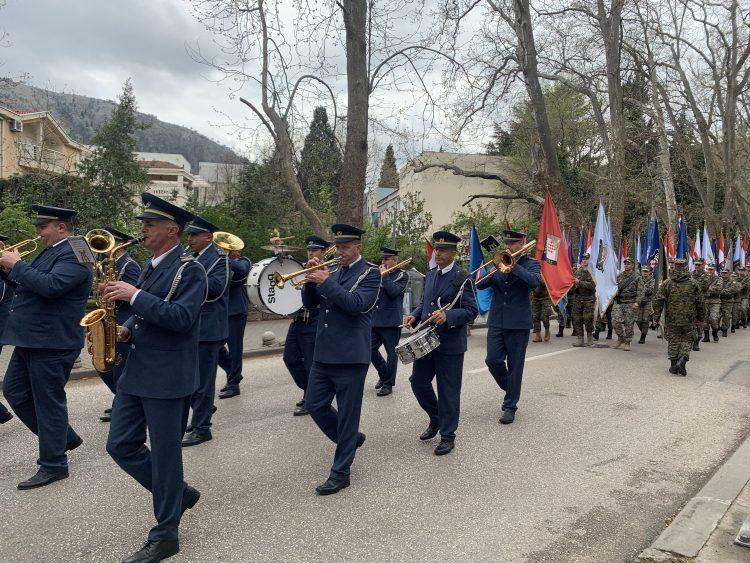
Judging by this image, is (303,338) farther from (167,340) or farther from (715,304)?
(715,304)

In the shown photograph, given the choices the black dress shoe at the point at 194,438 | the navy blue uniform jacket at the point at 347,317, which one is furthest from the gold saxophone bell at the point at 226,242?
the navy blue uniform jacket at the point at 347,317

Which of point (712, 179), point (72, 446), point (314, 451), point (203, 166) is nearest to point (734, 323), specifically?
point (712, 179)

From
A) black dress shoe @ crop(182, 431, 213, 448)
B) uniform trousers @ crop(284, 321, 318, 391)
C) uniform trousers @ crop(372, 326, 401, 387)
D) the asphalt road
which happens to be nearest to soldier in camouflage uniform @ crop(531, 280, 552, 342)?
the asphalt road

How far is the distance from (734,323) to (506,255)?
16.1 meters

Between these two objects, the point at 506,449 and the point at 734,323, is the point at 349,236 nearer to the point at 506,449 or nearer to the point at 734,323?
the point at 506,449

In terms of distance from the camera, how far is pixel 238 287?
769 centimetres

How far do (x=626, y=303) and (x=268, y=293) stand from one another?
8962 mm

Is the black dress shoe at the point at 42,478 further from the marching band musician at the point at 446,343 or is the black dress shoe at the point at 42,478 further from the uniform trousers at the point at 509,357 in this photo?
the uniform trousers at the point at 509,357

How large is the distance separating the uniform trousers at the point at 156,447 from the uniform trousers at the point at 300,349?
3300mm

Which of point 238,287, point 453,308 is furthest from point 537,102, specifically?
point 453,308

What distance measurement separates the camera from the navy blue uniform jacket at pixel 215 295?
19.7ft

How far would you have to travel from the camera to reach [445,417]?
5.83m

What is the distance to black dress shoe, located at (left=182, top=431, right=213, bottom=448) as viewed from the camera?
582 centimetres

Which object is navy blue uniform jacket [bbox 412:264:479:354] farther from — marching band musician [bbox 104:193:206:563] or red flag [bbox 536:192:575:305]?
red flag [bbox 536:192:575:305]
